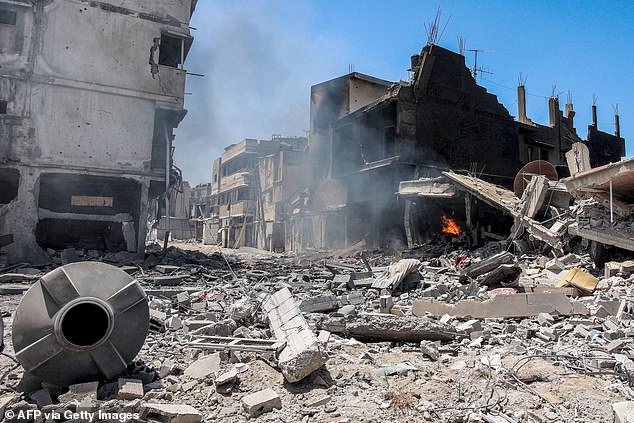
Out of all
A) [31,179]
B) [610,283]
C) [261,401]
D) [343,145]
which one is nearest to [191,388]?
[261,401]

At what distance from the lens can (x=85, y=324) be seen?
A: 164 inches

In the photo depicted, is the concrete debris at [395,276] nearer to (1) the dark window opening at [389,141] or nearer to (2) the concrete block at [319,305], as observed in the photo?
(2) the concrete block at [319,305]

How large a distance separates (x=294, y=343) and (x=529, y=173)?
1400 centimetres

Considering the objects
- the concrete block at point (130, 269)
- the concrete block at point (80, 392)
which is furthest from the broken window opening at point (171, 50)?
the concrete block at point (80, 392)

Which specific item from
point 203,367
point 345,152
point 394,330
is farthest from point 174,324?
point 345,152

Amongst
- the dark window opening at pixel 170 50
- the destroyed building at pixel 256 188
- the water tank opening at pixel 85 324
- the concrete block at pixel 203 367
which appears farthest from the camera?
the destroyed building at pixel 256 188

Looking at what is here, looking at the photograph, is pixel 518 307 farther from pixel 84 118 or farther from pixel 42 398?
pixel 84 118

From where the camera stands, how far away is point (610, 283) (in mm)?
8875

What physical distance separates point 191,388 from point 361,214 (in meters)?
20.9

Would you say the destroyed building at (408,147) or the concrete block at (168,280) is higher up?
the destroyed building at (408,147)

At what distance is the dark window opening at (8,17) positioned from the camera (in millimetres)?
16062

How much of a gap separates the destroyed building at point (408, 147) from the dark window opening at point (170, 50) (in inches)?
384

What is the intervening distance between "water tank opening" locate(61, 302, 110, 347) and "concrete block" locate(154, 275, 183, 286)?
744cm

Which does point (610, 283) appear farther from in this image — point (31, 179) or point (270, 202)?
point (270, 202)
